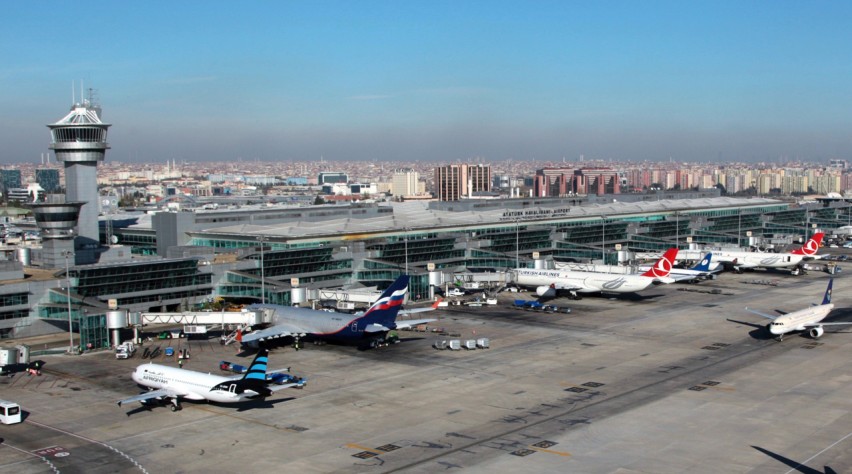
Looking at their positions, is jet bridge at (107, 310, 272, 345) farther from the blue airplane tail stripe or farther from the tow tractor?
the blue airplane tail stripe

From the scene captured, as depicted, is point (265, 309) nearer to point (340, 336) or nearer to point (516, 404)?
point (340, 336)

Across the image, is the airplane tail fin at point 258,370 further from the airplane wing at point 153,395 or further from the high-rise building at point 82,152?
the high-rise building at point 82,152

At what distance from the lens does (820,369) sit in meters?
73.4

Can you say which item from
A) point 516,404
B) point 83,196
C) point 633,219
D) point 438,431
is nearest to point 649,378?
point 516,404

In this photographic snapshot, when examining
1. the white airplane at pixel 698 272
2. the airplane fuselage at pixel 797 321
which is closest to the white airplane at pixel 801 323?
the airplane fuselage at pixel 797 321

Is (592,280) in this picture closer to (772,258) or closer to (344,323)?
(772,258)

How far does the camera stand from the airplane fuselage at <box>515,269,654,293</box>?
114500 millimetres

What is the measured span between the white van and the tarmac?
0.85 meters

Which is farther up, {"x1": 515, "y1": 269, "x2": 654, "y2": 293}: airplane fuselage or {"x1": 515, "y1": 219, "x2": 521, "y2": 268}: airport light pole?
{"x1": 515, "y1": 219, "x2": 521, "y2": 268}: airport light pole

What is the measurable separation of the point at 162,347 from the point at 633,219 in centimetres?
13390

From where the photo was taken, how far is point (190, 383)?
207 feet

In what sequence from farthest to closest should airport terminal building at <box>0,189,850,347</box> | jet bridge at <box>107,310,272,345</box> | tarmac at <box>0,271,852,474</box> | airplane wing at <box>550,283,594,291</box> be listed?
1. airplane wing at <box>550,283,594,291</box>
2. airport terminal building at <box>0,189,850,347</box>
3. jet bridge at <box>107,310,272,345</box>
4. tarmac at <box>0,271,852,474</box>

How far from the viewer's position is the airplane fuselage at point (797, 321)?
85188 millimetres

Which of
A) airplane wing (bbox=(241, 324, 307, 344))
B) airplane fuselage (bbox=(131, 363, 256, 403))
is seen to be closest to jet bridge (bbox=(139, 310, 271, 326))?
airplane wing (bbox=(241, 324, 307, 344))
